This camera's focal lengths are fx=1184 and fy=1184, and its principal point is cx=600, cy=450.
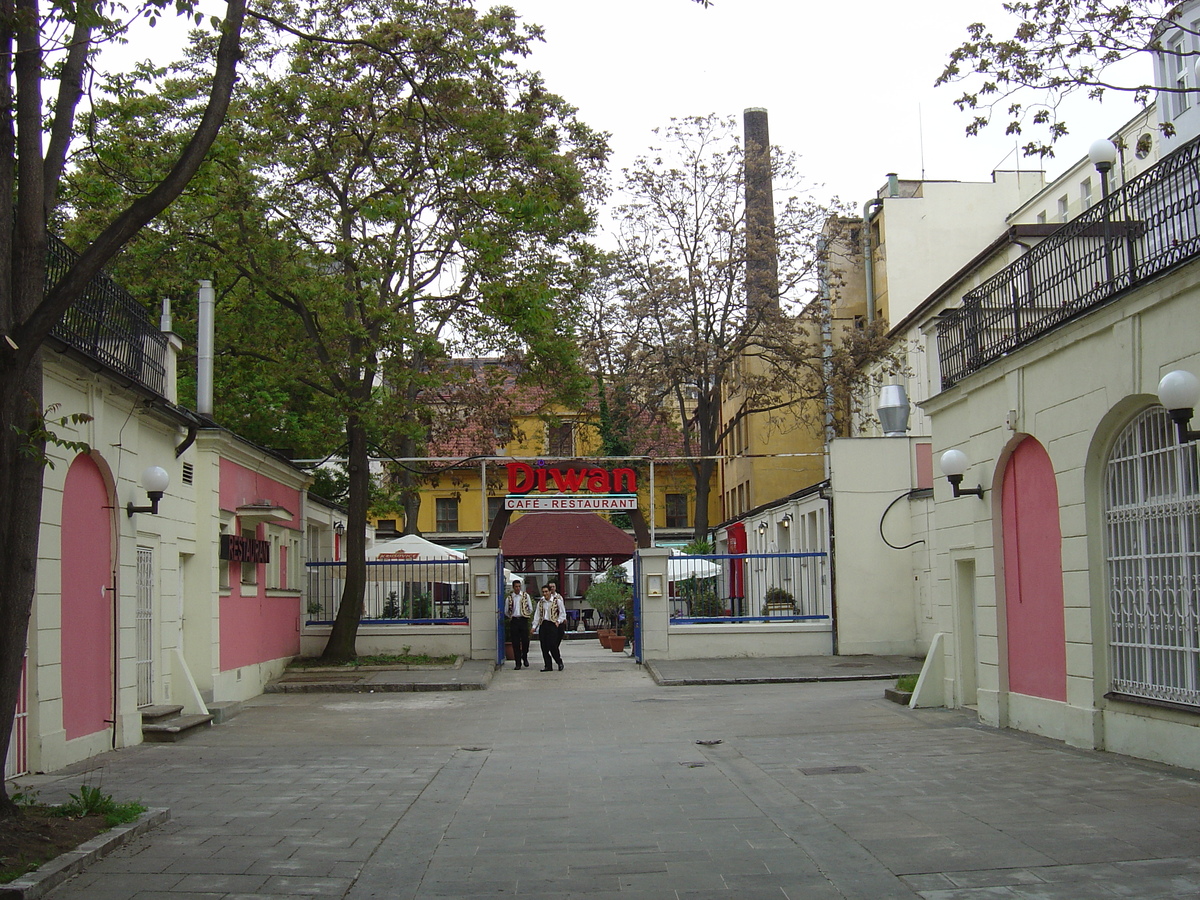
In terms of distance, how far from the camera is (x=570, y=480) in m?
25.1

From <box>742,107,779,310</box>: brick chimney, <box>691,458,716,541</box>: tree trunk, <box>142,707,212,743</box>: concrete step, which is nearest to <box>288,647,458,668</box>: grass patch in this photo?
<box>142,707,212,743</box>: concrete step

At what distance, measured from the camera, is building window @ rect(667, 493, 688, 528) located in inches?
2394

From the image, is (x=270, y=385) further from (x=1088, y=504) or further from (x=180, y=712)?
(x=1088, y=504)

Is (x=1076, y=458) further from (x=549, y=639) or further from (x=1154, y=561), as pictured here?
(x=549, y=639)

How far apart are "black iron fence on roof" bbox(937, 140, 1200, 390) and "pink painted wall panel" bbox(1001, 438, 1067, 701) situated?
1410mm

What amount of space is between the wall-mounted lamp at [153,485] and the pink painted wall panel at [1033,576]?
937 cm

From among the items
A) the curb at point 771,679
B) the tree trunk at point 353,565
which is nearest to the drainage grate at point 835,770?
the curb at point 771,679

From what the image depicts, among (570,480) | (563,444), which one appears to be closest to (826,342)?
(563,444)

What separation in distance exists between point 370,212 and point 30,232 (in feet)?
40.9

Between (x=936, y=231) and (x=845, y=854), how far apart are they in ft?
110

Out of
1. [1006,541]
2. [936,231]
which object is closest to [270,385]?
[1006,541]

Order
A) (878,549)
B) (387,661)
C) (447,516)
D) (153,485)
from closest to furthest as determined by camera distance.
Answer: (153,485) → (387,661) → (878,549) → (447,516)

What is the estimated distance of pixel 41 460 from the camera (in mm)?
7375

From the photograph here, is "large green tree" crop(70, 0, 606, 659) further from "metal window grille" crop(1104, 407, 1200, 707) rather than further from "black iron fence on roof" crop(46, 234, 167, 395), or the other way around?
"metal window grille" crop(1104, 407, 1200, 707)
